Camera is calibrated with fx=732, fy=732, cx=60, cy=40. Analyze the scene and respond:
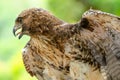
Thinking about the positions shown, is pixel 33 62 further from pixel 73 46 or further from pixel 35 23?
pixel 73 46

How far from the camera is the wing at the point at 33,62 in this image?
571 centimetres

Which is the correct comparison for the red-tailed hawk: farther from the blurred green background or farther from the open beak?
the blurred green background

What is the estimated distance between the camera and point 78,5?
9.36 m

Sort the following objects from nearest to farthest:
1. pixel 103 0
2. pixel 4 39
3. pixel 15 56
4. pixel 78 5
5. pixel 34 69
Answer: pixel 34 69 < pixel 15 56 < pixel 4 39 < pixel 103 0 < pixel 78 5

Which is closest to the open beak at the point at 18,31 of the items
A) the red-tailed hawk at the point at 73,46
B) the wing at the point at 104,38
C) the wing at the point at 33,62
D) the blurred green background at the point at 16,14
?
the red-tailed hawk at the point at 73,46

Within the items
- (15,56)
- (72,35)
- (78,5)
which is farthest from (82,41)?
(78,5)

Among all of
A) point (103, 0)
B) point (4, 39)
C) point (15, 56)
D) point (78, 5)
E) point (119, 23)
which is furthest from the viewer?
point (78, 5)

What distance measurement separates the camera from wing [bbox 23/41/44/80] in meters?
5.71

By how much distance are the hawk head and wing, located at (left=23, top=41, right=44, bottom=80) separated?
0.16m

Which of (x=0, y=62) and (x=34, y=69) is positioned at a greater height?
(x=0, y=62)

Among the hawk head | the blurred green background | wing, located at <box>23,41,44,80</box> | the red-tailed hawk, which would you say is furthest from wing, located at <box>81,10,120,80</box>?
the blurred green background

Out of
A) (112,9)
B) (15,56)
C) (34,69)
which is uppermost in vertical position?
(112,9)

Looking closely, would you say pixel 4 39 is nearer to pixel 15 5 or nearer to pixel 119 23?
pixel 15 5

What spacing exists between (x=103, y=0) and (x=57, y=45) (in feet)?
10.7
